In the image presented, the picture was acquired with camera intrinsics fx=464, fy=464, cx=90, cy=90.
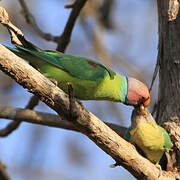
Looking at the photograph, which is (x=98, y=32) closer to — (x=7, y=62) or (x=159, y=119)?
(x=159, y=119)

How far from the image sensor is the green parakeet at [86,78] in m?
2.73

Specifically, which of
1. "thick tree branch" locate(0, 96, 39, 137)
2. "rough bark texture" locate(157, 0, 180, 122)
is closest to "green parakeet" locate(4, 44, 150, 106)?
"rough bark texture" locate(157, 0, 180, 122)

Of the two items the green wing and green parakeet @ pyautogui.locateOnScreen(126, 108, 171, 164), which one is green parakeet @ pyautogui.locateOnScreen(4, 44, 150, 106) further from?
green parakeet @ pyautogui.locateOnScreen(126, 108, 171, 164)

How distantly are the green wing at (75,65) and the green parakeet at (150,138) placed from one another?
1.19 feet

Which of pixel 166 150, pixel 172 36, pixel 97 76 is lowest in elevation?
pixel 166 150

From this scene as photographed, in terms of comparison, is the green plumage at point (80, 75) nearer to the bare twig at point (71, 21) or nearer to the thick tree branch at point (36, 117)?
the thick tree branch at point (36, 117)

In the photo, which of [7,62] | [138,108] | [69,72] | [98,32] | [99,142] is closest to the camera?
[7,62]

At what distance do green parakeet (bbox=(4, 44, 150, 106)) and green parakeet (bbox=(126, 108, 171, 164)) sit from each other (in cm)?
19

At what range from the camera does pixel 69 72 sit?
9.13 feet

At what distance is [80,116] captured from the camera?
223cm

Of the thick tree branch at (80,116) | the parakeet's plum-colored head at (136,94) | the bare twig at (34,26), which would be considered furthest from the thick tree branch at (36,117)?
the bare twig at (34,26)

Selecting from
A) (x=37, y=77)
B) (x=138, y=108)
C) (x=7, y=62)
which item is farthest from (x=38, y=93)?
(x=138, y=108)

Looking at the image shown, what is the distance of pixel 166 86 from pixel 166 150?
417 mm

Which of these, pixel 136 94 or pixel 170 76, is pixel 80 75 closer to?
pixel 136 94
